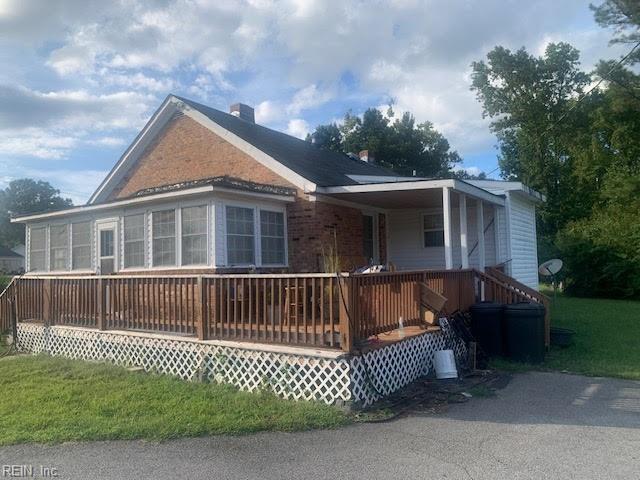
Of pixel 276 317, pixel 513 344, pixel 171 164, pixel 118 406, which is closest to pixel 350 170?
pixel 171 164

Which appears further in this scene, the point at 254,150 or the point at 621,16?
the point at 621,16

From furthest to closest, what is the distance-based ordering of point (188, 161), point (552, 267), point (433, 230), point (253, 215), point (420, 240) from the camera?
point (552, 267) < point (420, 240) < point (433, 230) < point (188, 161) < point (253, 215)

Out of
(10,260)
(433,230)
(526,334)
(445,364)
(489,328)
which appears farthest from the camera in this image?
(10,260)

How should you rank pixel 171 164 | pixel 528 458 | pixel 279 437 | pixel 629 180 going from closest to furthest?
pixel 528 458 → pixel 279 437 → pixel 171 164 → pixel 629 180

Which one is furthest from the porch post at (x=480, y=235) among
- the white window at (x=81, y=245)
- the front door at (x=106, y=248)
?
the white window at (x=81, y=245)

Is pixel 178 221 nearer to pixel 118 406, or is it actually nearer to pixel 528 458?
pixel 118 406

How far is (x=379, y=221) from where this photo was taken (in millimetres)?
14578

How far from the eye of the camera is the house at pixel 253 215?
420 inches

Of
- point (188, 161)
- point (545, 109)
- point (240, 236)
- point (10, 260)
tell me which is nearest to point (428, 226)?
point (240, 236)

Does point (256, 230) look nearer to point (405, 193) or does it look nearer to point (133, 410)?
point (405, 193)

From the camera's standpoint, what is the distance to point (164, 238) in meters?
11.2

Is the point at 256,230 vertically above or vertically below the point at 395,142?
below

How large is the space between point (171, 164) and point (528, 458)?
11630 millimetres

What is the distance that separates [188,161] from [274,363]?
8.07 m
